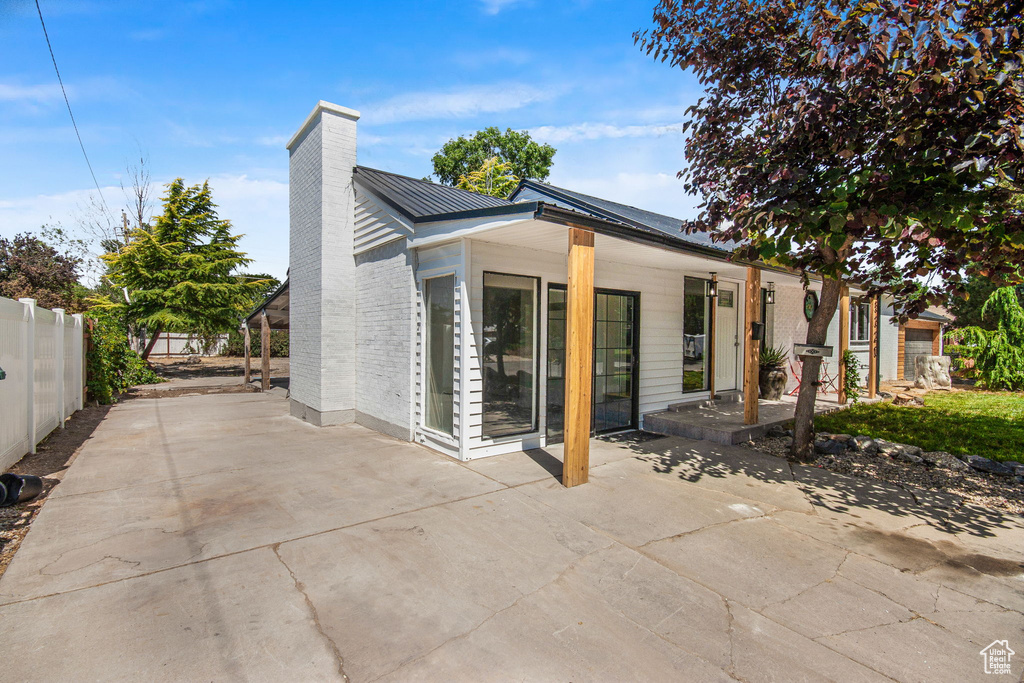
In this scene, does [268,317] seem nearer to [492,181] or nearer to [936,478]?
[492,181]

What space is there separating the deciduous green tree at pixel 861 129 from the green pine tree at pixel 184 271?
15738 millimetres

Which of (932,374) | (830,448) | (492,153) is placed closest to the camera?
(830,448)

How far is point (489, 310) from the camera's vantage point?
5.87 meters

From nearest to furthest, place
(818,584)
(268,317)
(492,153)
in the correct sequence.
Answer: (818,584), (268,317), (492,153)

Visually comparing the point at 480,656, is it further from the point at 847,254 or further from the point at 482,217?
the point at 847,254

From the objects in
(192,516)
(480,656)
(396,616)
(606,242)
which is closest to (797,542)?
(480,656)

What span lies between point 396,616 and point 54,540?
2.85 meters

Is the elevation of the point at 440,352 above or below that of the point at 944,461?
above

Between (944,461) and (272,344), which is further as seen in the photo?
(272,344)

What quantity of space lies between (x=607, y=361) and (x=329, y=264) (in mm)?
4746

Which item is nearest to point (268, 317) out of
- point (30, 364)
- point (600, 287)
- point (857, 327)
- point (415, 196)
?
point (30, 364)

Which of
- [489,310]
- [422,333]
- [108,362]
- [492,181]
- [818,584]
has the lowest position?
[818,584]

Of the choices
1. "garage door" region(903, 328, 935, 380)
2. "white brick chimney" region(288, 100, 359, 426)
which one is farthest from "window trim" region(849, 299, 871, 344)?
"white brick chimney" region(288, 100, 359, 426)

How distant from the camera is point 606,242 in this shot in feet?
18.2
